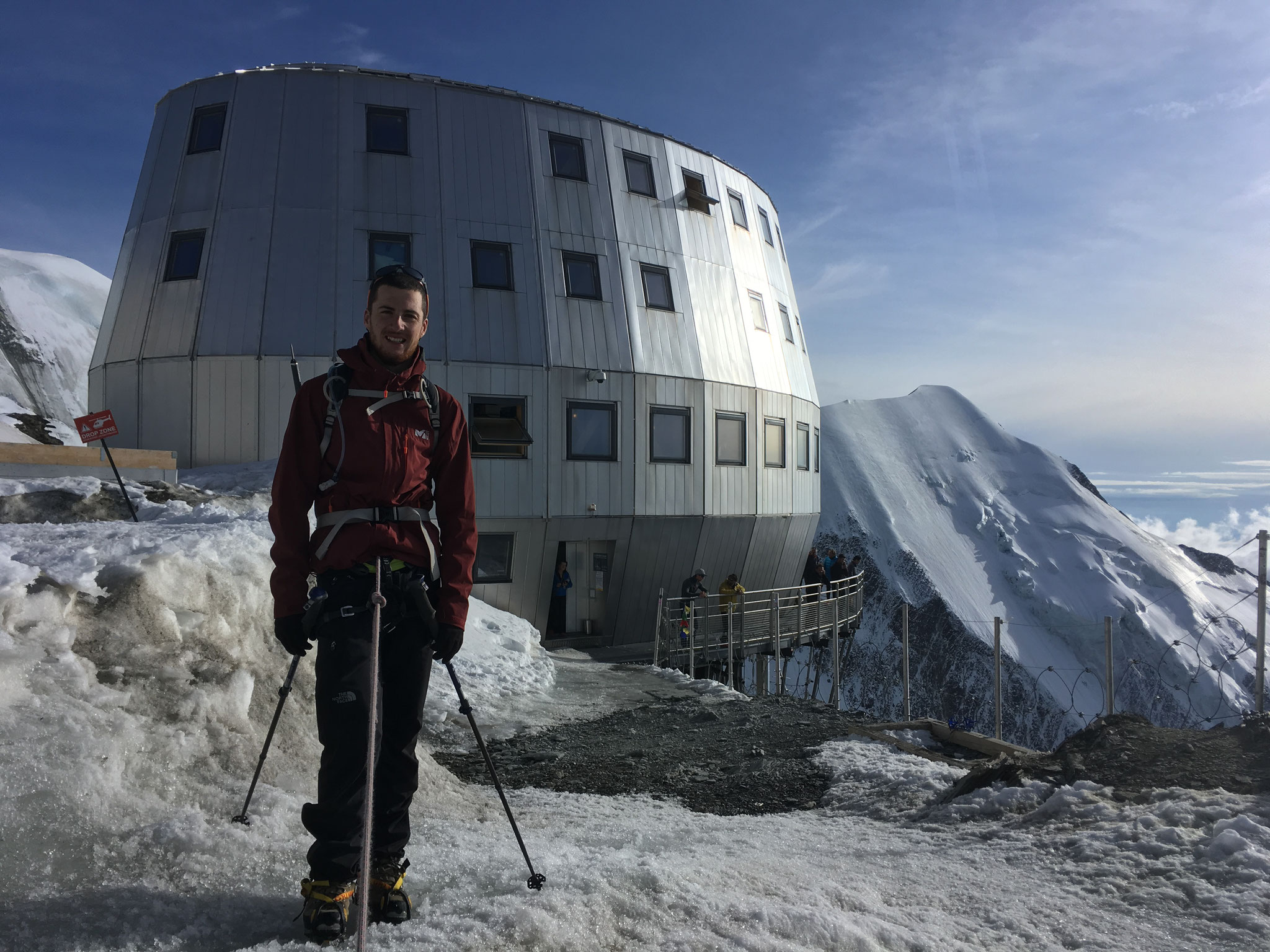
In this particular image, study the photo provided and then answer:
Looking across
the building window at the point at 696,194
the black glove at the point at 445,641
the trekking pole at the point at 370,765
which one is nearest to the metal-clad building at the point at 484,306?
the building window at the point at 696,194

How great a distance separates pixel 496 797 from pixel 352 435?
3.49 m

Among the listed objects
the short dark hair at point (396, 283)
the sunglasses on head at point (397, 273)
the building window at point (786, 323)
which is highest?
the building window at point (786, 323)

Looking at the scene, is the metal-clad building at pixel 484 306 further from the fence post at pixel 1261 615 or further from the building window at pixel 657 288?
the fence post at pixel 1261 615

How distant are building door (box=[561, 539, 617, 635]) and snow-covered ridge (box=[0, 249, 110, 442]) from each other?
3350cm

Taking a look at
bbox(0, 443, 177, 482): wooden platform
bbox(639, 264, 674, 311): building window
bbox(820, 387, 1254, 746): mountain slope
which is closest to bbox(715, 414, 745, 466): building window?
bbox(639, 264, 674, 311): building window

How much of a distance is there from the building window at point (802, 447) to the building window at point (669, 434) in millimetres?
4055

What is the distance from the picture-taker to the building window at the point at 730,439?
17.3 meters

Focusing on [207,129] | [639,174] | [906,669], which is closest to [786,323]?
[639,174]

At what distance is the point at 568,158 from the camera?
1709cm

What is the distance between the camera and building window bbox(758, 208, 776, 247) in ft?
70.0

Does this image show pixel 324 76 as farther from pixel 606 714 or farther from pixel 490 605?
pixel 606 714

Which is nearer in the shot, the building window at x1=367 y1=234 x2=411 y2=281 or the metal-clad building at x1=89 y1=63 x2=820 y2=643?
the metal-clad building at x1=89 y1=63 x2=820 y2=643

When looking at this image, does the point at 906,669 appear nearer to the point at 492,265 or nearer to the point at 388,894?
the point at 492,265

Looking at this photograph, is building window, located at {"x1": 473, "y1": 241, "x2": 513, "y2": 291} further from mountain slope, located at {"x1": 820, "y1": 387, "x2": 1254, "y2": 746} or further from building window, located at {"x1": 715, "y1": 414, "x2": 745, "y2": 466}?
mountain slope, located at {"x1": 820, "y1": 387, "x2": 1254, "y2": 746}
